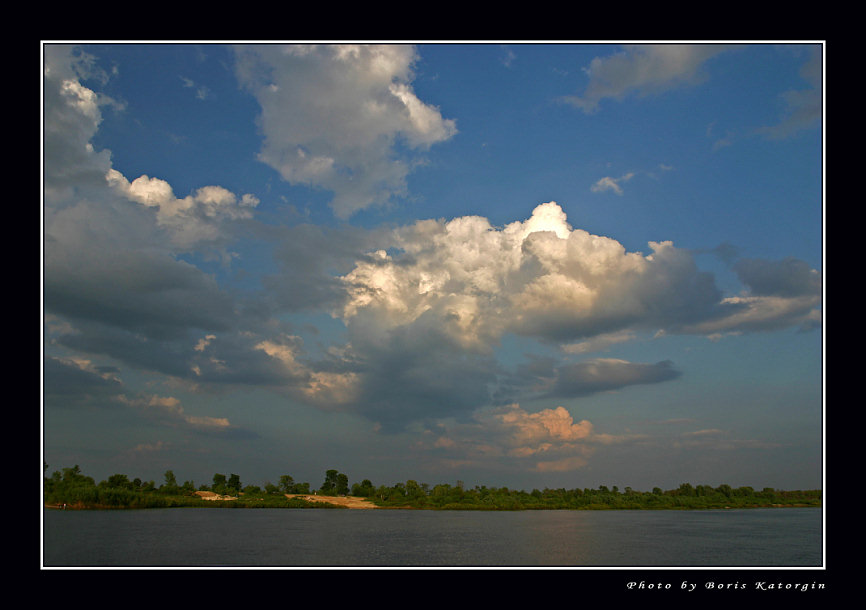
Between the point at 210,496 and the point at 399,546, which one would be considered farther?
the point at 210,496

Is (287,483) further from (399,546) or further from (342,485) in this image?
(399,546)

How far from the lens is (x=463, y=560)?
114 feet

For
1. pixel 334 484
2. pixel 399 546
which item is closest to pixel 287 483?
pixel 334 484

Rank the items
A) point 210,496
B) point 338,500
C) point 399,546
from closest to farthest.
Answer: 1. point 399,546
2. point 210,496
3. point 338,500

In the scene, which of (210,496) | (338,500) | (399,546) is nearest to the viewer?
(399,546)

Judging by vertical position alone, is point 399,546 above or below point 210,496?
above

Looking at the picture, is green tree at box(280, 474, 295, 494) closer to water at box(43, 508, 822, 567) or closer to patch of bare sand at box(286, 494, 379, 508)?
patch of bare sand at box(286, 494, 379, 508)

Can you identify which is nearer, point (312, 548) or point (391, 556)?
point (391, 556)

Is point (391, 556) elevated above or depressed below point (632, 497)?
above

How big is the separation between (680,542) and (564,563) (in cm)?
1926

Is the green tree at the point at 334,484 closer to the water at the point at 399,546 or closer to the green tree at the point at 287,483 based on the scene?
the green tree at the point at 287,483

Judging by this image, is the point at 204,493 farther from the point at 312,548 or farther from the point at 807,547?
the point at 807,547

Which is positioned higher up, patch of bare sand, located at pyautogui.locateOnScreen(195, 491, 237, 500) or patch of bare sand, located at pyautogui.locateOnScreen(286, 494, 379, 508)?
patch of bare sand, located at pyautogui.locateOnScreen(195, 491, 237, 500)
